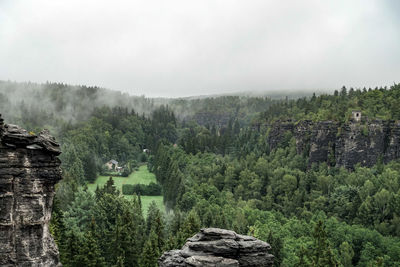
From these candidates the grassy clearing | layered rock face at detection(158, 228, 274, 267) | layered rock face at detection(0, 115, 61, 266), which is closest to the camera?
layered rock face at detection(0, 115, 61, 266)

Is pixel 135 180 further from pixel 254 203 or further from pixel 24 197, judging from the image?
pixel 24 197

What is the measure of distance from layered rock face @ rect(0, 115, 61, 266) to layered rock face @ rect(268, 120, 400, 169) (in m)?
90.2

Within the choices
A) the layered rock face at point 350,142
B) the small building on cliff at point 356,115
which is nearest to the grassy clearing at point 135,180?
the layered rock face at point 350,142

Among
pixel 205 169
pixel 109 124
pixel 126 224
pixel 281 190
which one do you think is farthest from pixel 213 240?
pixel 109 124

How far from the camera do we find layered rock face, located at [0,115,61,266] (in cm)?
2086

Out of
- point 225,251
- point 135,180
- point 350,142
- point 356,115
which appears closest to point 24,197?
point 225,251

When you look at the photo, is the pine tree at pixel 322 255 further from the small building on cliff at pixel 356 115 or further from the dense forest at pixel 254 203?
the small building on cliff at pixel 356 115

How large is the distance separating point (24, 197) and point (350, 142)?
303 feet

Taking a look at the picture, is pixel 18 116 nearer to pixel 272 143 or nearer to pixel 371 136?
pixel 272 143

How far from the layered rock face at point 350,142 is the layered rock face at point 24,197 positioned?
90230 millimetres

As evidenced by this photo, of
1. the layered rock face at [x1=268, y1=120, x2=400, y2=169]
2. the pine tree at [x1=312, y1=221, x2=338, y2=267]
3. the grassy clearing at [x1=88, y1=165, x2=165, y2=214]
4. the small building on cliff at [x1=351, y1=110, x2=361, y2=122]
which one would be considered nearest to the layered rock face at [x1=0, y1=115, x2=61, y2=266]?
the pine tree at [x1=312, y1=221, x2=338, y2=267]

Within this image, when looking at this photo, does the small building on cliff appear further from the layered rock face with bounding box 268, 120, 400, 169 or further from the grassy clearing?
the grassy clearing

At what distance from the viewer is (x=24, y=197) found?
21.5 metres

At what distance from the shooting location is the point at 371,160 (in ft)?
307
